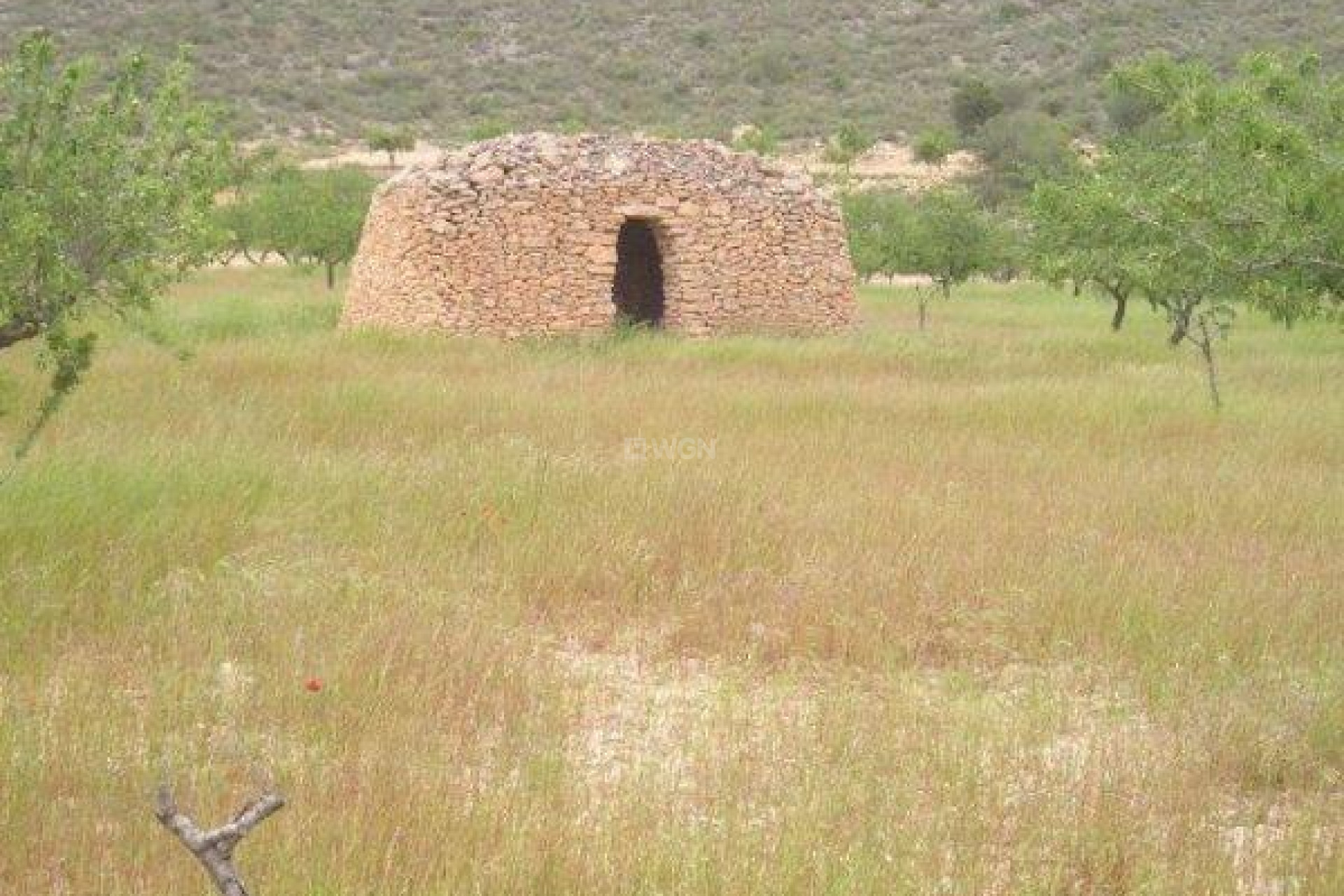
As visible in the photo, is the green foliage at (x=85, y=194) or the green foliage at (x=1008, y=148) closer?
the green foliage at (x=85, y=194)

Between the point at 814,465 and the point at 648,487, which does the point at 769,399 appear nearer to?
the point at 814,465

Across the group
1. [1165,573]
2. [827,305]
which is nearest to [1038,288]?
[827,305]

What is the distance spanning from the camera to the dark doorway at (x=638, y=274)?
22.3 metres

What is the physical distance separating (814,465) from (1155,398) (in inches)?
201

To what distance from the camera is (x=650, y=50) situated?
47781 mm

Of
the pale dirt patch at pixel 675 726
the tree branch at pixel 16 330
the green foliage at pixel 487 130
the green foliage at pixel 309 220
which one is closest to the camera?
the pale dirt patch at pixel 675 726

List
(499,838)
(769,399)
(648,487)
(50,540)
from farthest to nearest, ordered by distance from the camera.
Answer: (769,399) < (648,487) < (50,540) < (499,838)

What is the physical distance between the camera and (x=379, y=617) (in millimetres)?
5453

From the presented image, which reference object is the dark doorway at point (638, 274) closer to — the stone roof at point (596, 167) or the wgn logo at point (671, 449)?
the stone roof at point (596, 167)

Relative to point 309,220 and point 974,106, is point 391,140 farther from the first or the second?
point 974,106

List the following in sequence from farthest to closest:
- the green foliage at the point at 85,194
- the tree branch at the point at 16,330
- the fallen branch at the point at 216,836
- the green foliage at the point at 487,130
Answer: the green foliage at the point at 487,130
the tree branch at the point at 16,330
the green foliage at the point at 85,194
the fallen branch at the point at 216,836

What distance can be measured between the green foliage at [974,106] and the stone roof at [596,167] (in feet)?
83.7

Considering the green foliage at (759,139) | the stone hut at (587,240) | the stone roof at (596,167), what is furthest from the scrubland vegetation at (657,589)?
the green foliage at (759,139)

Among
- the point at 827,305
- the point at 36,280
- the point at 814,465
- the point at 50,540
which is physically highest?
the point at 36,280
